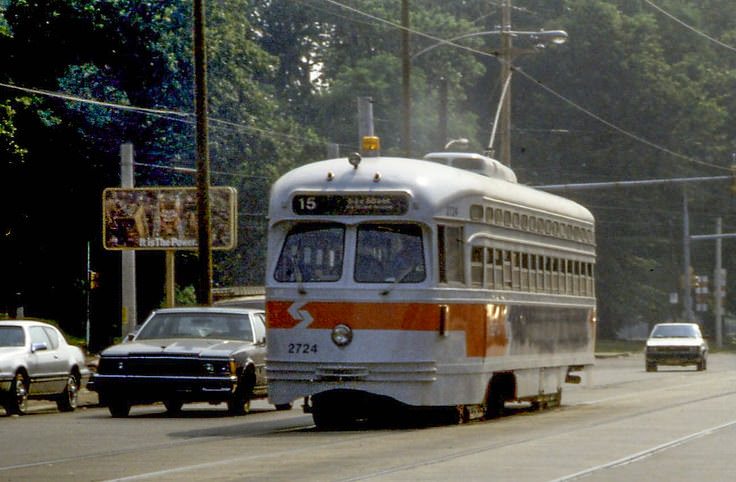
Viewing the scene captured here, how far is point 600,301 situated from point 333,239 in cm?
6123

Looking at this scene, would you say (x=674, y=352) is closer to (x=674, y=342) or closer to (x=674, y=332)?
(x=674, y=342)

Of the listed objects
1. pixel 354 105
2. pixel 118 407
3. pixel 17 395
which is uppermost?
pixel 354 105

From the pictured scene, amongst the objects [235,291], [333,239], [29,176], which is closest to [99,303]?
[29,176]

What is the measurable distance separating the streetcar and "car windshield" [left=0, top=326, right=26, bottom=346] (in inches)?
280

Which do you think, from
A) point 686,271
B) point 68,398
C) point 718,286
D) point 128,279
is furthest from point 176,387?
point 718,286

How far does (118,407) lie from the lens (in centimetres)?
2598

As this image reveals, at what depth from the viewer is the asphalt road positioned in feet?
49.0

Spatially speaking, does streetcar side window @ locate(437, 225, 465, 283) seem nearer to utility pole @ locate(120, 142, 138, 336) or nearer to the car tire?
the car tire

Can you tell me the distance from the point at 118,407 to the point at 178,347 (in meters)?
1.44

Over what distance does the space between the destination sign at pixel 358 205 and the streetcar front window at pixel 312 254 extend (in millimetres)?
179

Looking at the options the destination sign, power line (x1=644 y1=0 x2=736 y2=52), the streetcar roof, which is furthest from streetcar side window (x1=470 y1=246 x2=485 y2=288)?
power line (x1=644 y1=0 x2=736 y2=52)

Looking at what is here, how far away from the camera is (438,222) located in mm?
21266

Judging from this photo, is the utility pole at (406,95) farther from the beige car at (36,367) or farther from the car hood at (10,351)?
the car hood at (10,351)

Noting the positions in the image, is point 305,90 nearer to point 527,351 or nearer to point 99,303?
point 99,303
